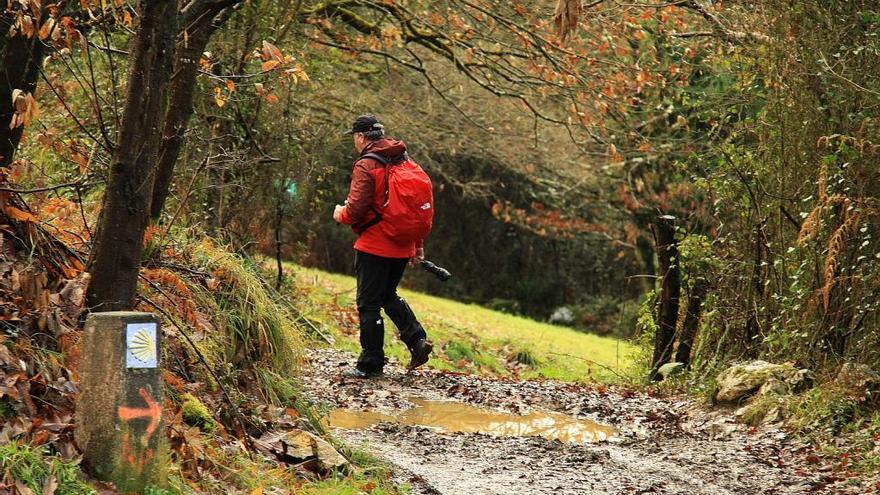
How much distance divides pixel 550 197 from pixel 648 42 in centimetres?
1556

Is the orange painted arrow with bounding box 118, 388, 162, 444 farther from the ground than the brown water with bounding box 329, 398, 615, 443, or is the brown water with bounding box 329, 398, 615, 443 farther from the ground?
the orange painted arrow with bounding box 118, 388, 162, 444

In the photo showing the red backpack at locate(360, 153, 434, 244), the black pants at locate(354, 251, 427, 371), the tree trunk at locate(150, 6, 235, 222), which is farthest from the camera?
the black pants at locate(354, 251, 427, 371)

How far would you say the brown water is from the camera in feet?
25.8

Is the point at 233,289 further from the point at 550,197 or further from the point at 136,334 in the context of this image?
the point at 550,197

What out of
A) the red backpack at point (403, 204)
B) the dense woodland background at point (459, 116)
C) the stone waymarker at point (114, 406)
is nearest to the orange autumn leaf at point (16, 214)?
the dense woodland background at point (459, 116)

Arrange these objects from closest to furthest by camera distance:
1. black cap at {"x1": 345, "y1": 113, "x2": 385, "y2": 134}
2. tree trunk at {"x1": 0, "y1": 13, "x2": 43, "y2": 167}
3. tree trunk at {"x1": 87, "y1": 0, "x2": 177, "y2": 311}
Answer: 1. tree trunk at {"x1": 87, "y1": 0, "x2": 177, "y2": 311}
2. tree trunk at {"x1": 0, "y1": 13, "x2": 43, "y2": 167}
3. black cap at {"x1": 345, "y1": 113, "x2": 385, "y2": 134}

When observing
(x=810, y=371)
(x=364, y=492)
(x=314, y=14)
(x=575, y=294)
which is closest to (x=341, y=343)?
(x=314, y=14)

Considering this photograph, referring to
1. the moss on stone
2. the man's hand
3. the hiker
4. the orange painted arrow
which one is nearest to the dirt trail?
the hiker

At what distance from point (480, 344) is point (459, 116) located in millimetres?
4354

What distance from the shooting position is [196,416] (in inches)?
213

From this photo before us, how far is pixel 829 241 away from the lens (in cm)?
831

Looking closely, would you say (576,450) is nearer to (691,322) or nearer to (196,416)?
(196,416)

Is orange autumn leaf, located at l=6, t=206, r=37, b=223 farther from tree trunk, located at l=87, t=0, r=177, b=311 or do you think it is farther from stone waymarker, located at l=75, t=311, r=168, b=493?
stone waymarker, located at l=75, t=311, r=168, b=493

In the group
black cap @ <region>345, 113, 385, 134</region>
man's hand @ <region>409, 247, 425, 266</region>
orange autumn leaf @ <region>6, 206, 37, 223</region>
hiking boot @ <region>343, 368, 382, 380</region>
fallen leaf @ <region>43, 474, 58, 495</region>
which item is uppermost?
black cap @ <region>345, 113, 385, 134</region>
